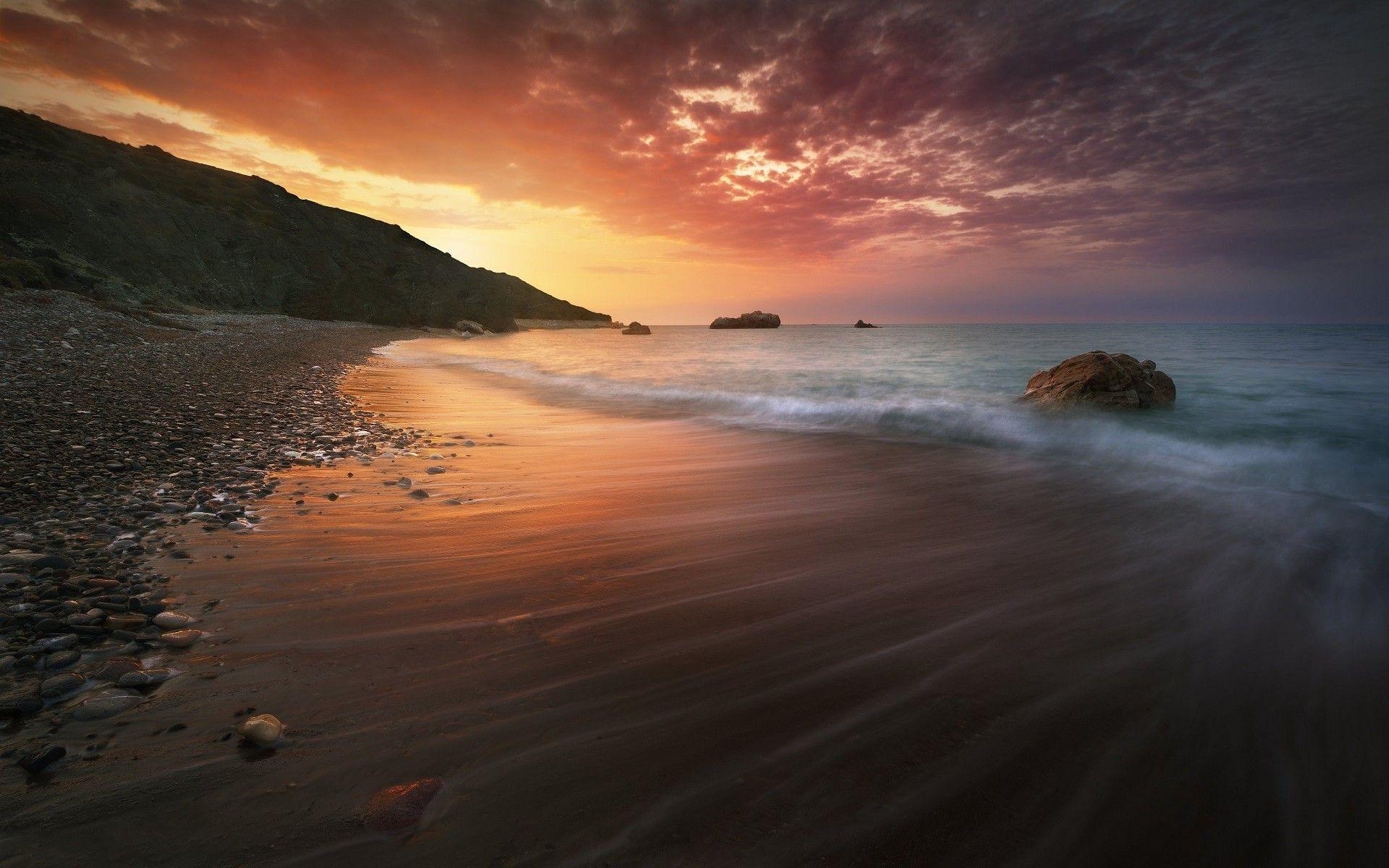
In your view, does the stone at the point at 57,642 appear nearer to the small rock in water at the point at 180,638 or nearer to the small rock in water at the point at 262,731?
the small rock in water at the point at 180,638

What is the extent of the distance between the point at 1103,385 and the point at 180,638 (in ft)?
48.6

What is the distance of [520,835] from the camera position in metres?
1.68

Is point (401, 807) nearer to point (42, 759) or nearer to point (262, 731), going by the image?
point (262, 731)

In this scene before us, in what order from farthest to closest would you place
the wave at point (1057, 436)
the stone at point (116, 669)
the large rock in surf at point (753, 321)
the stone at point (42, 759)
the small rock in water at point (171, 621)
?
the large rock in surf at point (753, 321), the wave at point (1057, 436), the small rock in water at point (171, 621), the stone at point (116, 669), the stone at point (42, 759)

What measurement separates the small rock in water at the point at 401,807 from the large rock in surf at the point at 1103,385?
536 inches

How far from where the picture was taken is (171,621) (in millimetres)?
2752

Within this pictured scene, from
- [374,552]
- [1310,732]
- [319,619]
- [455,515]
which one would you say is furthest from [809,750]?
[455,515]

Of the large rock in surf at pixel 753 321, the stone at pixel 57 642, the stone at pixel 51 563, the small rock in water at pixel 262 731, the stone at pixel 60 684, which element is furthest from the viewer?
the large rock in surf at pixel 753 321

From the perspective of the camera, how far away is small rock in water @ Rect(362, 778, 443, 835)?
1701 mm

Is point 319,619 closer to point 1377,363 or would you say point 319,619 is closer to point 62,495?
point 62,495

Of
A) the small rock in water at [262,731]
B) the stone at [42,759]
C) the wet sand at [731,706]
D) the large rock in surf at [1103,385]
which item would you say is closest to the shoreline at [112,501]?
the stone at [42,759]

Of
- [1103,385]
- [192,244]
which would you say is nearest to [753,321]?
[192,244]

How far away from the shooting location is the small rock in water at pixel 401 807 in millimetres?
1701

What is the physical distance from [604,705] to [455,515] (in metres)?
2.97
